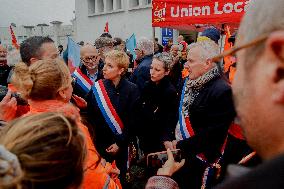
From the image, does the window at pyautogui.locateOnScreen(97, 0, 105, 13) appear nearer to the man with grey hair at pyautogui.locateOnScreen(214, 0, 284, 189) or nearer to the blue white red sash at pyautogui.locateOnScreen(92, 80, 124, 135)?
the blue white red sash at pyautogui.locateOnScreen(92, 80, 124, 135)

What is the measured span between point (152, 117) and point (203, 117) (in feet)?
4.26

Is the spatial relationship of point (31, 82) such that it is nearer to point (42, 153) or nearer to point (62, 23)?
point (42, 153)

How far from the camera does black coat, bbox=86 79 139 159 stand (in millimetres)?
3736

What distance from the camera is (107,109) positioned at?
371cm

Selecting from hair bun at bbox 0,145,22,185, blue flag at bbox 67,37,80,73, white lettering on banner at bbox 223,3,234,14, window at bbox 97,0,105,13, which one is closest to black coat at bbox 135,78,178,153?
blue flag at bbox 67,37,80,73

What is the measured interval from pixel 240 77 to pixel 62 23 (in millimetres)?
35921

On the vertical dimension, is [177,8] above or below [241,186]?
above

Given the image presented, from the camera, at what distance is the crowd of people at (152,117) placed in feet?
2.56

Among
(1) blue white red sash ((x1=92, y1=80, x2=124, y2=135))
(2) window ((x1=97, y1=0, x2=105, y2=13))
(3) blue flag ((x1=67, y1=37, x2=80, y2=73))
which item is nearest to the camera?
(1) blue white red sash ((x1=92, y1=80, x2=124, y2=135))

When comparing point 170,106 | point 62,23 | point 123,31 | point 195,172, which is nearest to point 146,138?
point 170,106

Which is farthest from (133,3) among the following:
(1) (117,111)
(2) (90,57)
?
(1) (117,111)

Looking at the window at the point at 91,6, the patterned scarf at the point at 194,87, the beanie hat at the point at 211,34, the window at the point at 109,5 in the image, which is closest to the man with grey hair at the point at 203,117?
the patterned scarf at the point at 194,87

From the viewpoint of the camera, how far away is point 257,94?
79cm

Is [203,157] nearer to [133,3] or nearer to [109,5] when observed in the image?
[133,3]
